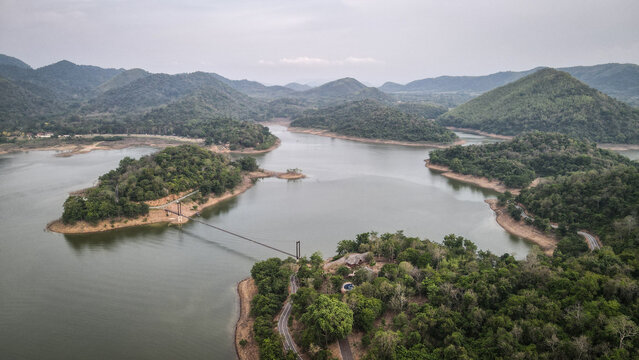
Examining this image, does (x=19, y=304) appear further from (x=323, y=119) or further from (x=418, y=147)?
(x=323, y=119)

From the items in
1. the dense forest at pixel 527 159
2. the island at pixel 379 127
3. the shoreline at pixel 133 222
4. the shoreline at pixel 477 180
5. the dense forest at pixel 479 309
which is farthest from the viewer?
the island at pixel 379 127

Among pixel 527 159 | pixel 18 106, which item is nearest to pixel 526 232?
pixel 527 159

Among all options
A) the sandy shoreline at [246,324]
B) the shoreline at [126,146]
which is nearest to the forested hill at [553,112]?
the shoreline at [126,146]

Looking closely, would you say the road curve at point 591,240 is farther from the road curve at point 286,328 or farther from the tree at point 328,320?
the road curve at point 286,328

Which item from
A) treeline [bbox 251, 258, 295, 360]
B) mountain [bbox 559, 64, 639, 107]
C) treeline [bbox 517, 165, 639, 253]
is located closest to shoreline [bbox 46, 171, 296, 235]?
treeline [bbox 251, 258, 295, 360]

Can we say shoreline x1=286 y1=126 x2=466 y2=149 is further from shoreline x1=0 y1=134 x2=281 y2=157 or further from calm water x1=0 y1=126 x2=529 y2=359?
calm water x1=0 y1=126 x2=529 y2=359

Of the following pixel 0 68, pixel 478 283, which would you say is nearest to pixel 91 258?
pixel 478 283
